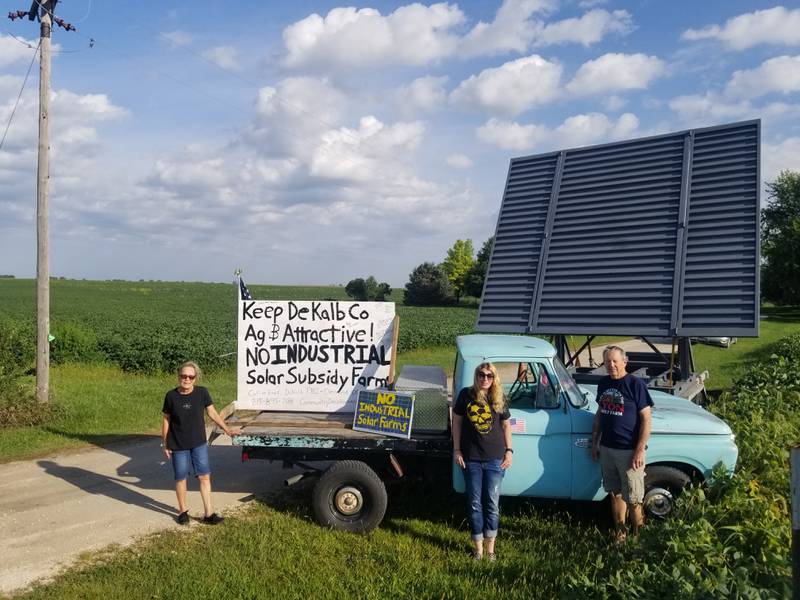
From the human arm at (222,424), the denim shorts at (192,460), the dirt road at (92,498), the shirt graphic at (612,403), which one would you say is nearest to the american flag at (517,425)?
the shirt graphic at (612,403)

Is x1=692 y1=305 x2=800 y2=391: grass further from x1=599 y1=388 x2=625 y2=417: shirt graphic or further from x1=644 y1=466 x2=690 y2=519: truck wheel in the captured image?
x1=599 y1=388 x2=625 y2=417: shirt graphic

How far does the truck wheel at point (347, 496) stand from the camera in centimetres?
629

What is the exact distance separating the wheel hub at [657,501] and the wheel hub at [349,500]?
274cm

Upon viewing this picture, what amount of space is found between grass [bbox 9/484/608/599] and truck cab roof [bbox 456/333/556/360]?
175 cm

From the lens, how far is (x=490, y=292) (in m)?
9.01

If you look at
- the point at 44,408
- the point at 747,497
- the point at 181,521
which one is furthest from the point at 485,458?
the point at 44,408

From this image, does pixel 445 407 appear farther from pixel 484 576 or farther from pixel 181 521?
pixel 181 521

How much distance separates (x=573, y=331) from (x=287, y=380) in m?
3.54

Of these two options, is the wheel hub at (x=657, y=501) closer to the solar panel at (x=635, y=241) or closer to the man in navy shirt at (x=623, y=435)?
the man in navy shirt at (x=623, y=435)

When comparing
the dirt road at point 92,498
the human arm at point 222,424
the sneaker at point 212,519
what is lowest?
the dirt road at point 92,498

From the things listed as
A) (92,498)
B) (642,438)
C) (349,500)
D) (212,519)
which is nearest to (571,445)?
(642,438)

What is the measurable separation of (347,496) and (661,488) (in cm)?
302

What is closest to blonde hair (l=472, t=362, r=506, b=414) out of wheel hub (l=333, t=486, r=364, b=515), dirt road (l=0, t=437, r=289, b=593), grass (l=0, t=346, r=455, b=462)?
wheel hub (l=333, t=486, r=364, b=515)

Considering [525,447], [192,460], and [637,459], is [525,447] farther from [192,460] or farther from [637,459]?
[192,460]
